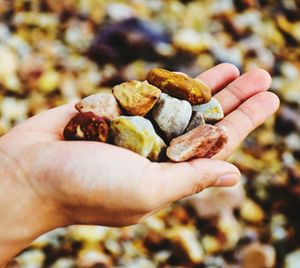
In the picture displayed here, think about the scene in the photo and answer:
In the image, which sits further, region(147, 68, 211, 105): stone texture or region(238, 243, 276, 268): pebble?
region(238, 243, 276, 268): pebble

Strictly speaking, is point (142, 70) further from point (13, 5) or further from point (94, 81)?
point (13, 5)

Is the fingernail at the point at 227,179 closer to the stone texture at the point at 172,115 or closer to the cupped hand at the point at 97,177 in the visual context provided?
the cupped hand at the point at 97,177

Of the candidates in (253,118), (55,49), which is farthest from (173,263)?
(55,49)

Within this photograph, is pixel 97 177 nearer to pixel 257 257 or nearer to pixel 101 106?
pixel 101 106

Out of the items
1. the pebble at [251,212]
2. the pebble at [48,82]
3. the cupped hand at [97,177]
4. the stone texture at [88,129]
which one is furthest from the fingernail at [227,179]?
the pebble at [48,82]

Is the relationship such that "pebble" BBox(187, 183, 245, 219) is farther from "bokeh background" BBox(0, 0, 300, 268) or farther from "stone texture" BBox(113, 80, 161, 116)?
"stone texture" BBox(113, 80, 161, 116)

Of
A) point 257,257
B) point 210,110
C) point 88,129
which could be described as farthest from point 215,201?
point 88,129

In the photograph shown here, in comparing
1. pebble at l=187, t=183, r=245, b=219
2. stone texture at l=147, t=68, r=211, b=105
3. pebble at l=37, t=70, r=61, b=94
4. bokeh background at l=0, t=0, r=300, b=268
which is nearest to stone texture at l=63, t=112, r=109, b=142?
stone texture at l=147, t=68, r=211, b=105
